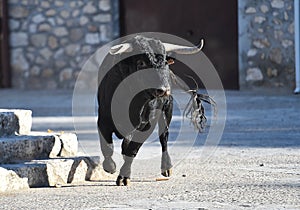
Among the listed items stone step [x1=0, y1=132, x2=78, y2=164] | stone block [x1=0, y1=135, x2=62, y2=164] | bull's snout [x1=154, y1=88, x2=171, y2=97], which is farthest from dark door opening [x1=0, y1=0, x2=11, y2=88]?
bull's snout [x1=154, y1=88, x2=171, y2=97]

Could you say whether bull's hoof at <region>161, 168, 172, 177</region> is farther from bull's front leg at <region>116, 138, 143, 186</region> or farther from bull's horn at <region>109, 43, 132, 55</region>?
bull's horn at <region>109, 43, 132, 55</region>

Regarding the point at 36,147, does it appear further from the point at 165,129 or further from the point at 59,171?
the point at 165,129

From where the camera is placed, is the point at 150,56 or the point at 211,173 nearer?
the point at 150,56

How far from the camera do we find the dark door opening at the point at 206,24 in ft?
52.5

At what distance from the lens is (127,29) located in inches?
669

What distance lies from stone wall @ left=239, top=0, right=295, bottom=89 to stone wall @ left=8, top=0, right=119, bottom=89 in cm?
257

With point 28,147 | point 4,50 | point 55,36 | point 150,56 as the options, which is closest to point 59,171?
point 28,147

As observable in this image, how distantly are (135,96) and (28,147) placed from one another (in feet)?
3.65

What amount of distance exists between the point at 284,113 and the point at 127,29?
5557mm

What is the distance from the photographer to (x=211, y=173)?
7.76m

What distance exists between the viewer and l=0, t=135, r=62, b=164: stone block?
25.0ft

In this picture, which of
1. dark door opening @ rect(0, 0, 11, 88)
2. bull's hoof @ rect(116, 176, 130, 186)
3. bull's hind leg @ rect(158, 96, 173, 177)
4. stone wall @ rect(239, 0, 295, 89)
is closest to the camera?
bull's hoof @ rect(116, 176, 130, 186)

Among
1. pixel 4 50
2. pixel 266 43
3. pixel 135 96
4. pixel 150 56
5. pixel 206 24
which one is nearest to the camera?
pixel 150 56

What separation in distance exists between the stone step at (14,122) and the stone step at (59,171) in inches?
18.1
